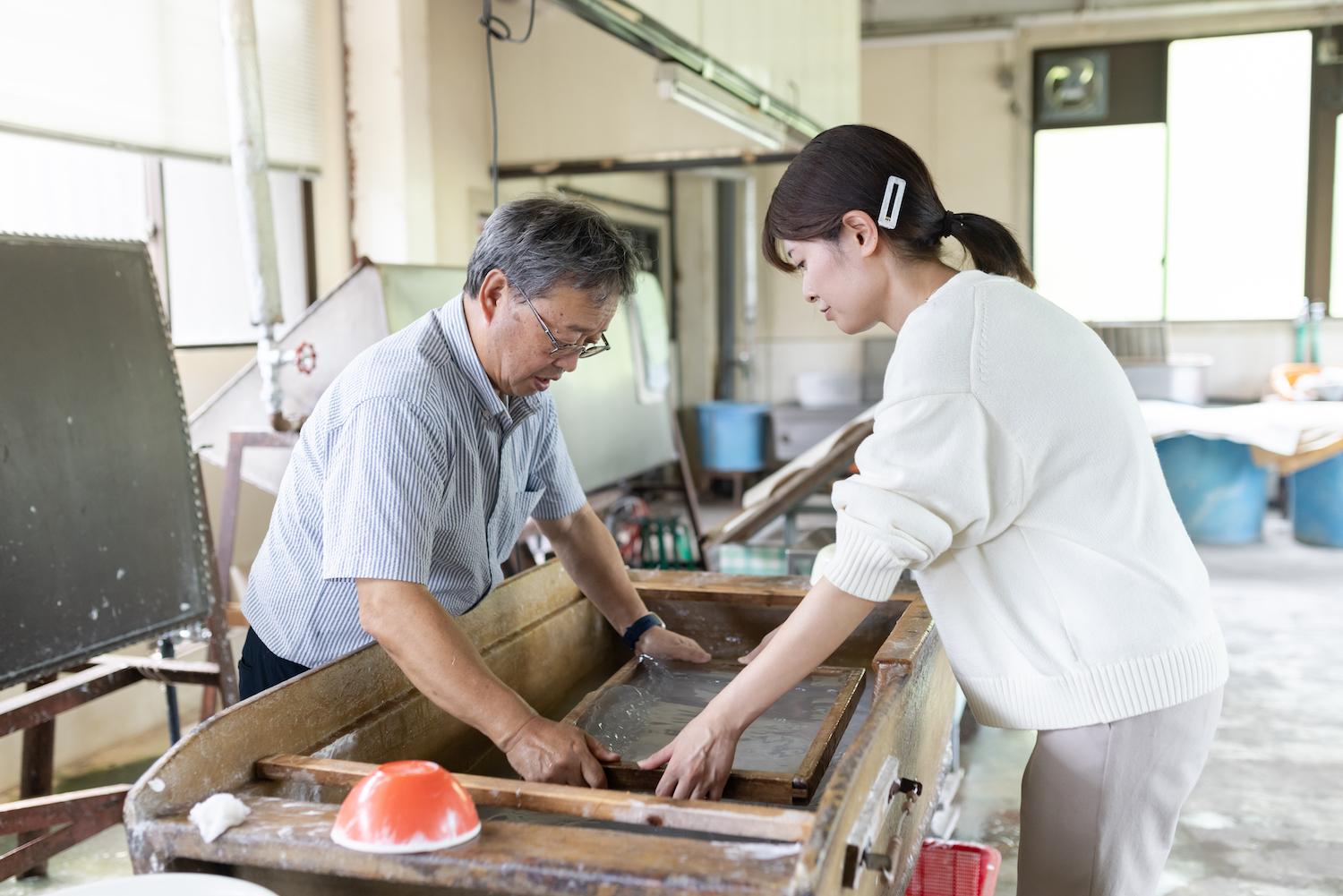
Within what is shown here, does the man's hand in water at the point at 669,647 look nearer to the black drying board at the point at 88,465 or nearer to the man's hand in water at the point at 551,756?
the man's hand in water at the point at 551,756

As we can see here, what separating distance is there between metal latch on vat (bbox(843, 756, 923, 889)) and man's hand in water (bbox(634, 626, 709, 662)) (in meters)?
0.72

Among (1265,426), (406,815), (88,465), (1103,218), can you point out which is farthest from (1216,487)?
(406,815)

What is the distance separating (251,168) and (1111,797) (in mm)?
2877

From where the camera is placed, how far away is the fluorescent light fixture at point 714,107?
3316mm

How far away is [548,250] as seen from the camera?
159 centimetres

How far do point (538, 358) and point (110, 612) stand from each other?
120cm

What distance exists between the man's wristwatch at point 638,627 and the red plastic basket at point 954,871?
2.00 feet

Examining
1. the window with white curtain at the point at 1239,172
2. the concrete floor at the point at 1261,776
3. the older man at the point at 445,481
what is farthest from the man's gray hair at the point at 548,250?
the window with white curtain at the point at 1239,172

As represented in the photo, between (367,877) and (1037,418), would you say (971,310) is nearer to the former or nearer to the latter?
(1037,418)

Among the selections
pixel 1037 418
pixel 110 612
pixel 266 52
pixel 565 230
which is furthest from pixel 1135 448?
pixel 266 52

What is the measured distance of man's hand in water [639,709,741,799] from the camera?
1311 mm

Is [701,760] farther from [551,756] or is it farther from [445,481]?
[445,481]

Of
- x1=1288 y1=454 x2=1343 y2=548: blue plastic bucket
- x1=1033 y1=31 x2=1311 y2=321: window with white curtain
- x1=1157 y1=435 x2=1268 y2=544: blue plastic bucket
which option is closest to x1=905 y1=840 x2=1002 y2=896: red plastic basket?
x1=1157 y1=435 x2=1268 y2=544: blue plastic bucket

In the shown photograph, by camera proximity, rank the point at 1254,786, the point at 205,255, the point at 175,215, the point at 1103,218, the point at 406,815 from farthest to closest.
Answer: the point at 1103,218
the point at 205,255
the point at 175,215
the point at 1254,786
the point at 406,815
